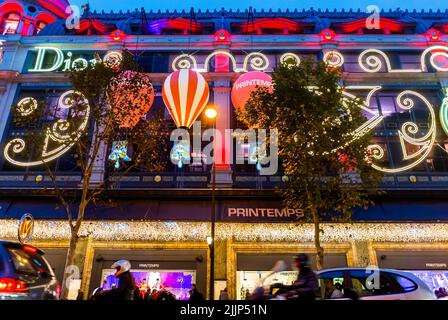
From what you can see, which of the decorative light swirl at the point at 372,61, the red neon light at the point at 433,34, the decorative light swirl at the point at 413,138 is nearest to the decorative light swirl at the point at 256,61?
the decorative light swirl at the point at 372,61

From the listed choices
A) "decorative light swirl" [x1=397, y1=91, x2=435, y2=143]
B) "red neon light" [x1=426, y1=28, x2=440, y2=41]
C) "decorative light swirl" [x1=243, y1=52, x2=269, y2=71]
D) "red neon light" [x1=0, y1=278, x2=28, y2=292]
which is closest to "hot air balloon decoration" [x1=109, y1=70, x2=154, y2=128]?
"decorative light swirl" [x1=243, y1=52, x2=269, y2=71]

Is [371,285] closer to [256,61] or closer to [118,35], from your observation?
[256,61]

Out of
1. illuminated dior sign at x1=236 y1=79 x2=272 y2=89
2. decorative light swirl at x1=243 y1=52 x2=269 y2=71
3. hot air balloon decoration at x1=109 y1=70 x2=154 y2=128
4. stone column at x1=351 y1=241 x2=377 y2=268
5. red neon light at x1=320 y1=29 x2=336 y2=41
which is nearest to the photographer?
hot air balloon decoration at x1=109 y1=70 x2=154 y2=128

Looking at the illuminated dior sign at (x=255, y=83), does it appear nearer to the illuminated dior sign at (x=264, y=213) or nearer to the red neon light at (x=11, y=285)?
the illuminated dior sign at (x=264, y=213)

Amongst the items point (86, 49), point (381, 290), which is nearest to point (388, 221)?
point (381, 290)

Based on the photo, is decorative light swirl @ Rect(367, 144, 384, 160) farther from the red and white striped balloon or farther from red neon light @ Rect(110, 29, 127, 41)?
red neon light @ Rect(110, 29, 127, 41)

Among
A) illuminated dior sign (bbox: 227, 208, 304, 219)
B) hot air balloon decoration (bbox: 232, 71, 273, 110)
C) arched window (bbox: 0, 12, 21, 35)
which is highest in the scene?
arched window (bbox: 0, 12, 21, 35)

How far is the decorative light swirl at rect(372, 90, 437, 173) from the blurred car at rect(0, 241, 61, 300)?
14430mm

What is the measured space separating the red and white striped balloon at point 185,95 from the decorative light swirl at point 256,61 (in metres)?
5.91

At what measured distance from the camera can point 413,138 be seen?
16984 mm

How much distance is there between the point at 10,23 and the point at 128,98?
18.6 metres

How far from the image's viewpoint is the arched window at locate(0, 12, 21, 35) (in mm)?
25144

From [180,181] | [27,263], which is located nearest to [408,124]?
[180,181]
